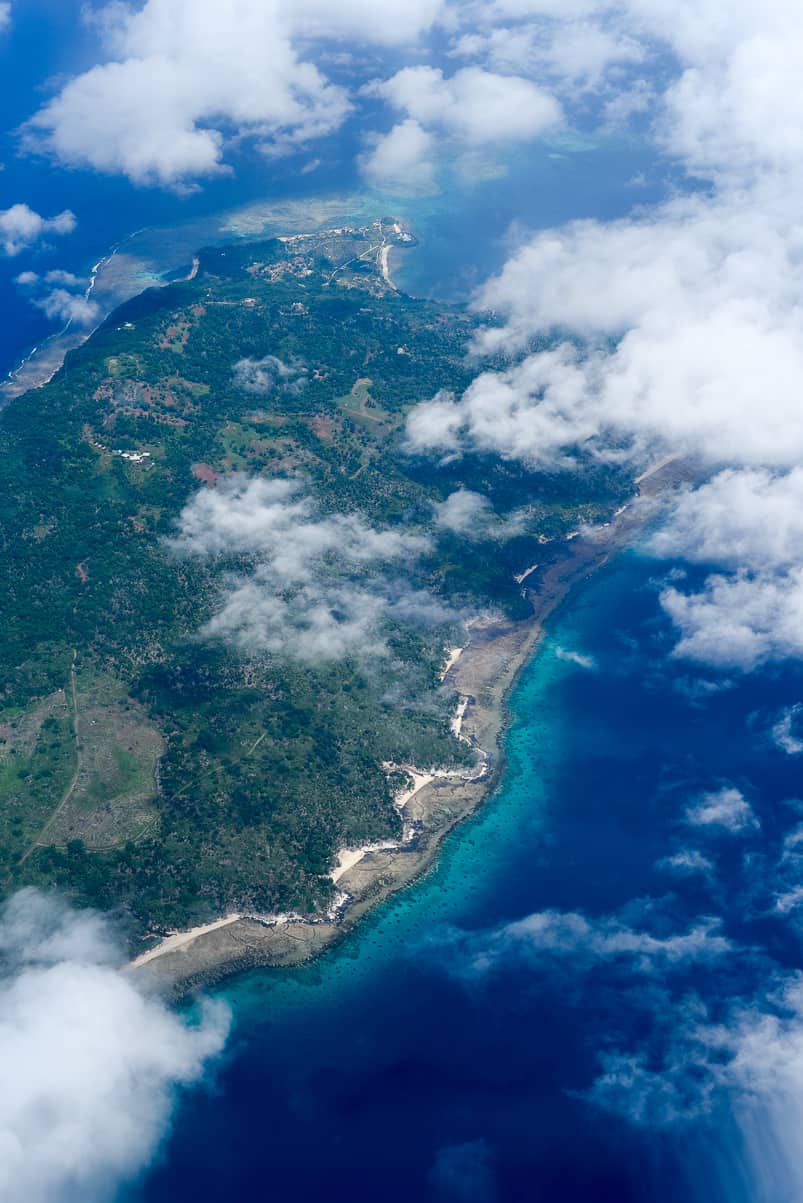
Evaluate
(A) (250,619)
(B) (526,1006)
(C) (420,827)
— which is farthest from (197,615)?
(B) (526,1006)

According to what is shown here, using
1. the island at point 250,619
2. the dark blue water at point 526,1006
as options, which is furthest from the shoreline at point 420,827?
the dark blue water at point 526,1006

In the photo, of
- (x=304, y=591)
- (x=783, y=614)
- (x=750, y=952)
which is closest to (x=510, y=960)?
(x=750, y=952)

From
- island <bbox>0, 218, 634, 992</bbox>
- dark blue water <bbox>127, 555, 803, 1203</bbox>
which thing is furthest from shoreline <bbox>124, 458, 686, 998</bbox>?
dark blue water <bbox>127, 555, 803, 1203</bbox>

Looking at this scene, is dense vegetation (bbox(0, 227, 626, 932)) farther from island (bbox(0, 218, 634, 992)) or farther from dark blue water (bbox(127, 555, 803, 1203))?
dark blue water (bbox(127, 555, 803, 1203))

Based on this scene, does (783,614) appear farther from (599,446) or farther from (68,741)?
(68,741)

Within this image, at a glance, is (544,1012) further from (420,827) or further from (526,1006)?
(420,827)

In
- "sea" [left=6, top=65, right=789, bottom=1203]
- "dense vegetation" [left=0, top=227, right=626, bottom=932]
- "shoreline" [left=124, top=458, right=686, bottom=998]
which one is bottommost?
"sea" [left=6, top=65, right=789, bottom=1203]
